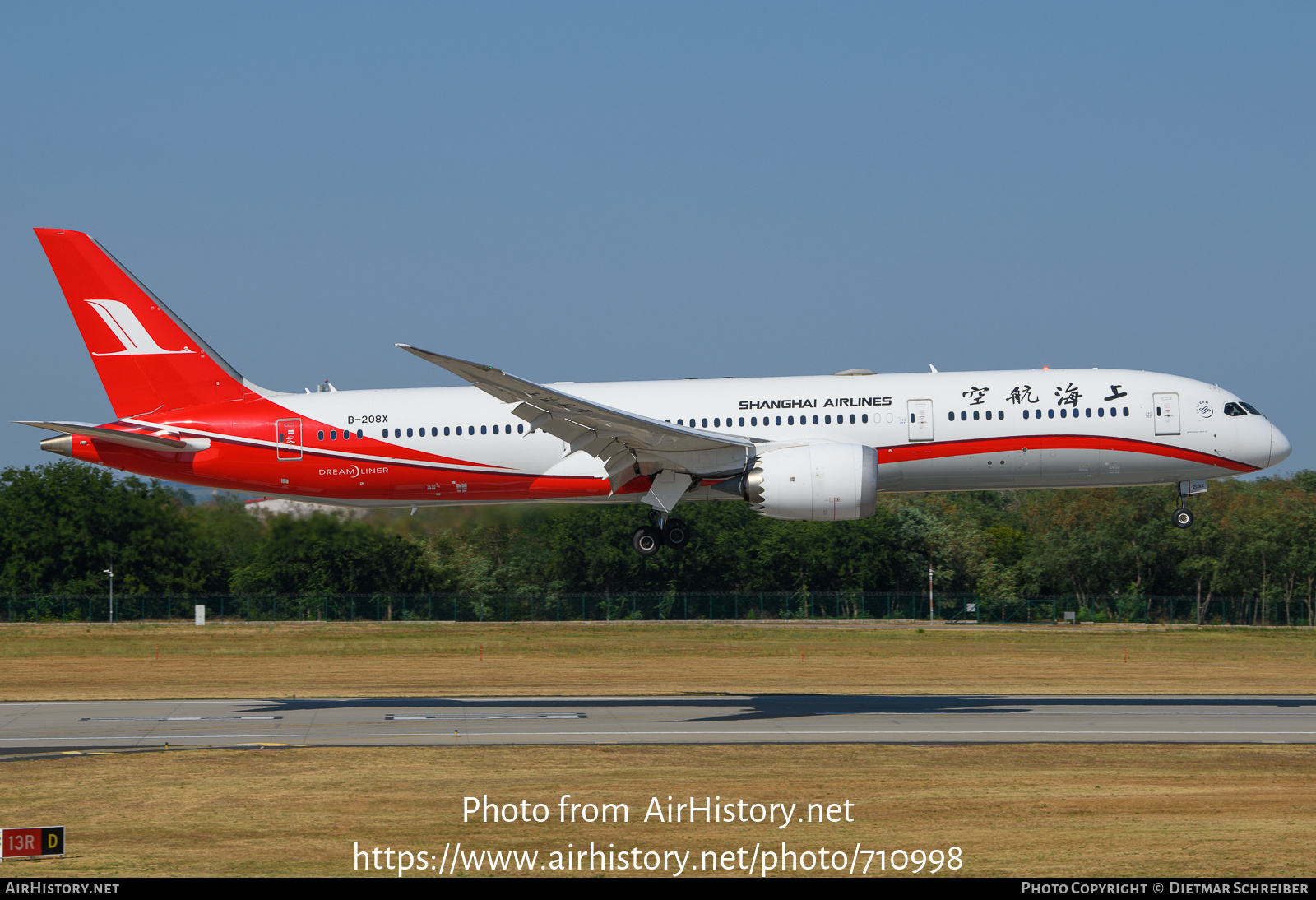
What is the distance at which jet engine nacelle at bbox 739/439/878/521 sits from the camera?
31.2 meters

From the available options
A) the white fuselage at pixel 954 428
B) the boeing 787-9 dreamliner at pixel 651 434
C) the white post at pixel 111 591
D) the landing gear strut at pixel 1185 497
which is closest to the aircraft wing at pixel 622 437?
the boeing 787-9 dreamliner at pixel 651 434

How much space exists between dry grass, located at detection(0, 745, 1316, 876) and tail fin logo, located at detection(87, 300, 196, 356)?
1422cm

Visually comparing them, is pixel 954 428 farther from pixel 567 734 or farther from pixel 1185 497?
pixel 567 734

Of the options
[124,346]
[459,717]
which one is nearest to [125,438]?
[124,346]

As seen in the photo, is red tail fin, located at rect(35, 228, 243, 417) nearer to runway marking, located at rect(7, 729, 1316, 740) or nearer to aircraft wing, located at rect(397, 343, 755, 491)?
aircraft wing, located at rect(397, 343, 755, 491)

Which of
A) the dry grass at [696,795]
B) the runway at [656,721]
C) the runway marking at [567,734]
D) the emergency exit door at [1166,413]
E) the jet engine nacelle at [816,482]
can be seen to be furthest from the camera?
the emergency exit door at [1166,413]

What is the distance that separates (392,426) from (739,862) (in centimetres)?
2101

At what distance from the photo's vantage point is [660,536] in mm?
34625

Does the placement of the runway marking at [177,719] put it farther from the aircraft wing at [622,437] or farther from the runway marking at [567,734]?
the aircraft wing at [622,437]

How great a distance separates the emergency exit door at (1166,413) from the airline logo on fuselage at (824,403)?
7.07 metres

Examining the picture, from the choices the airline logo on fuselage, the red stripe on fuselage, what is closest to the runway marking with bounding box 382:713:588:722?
the airline logo on fuselage

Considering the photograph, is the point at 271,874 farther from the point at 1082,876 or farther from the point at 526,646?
the point at 526,646

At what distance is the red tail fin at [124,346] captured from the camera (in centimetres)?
3550
